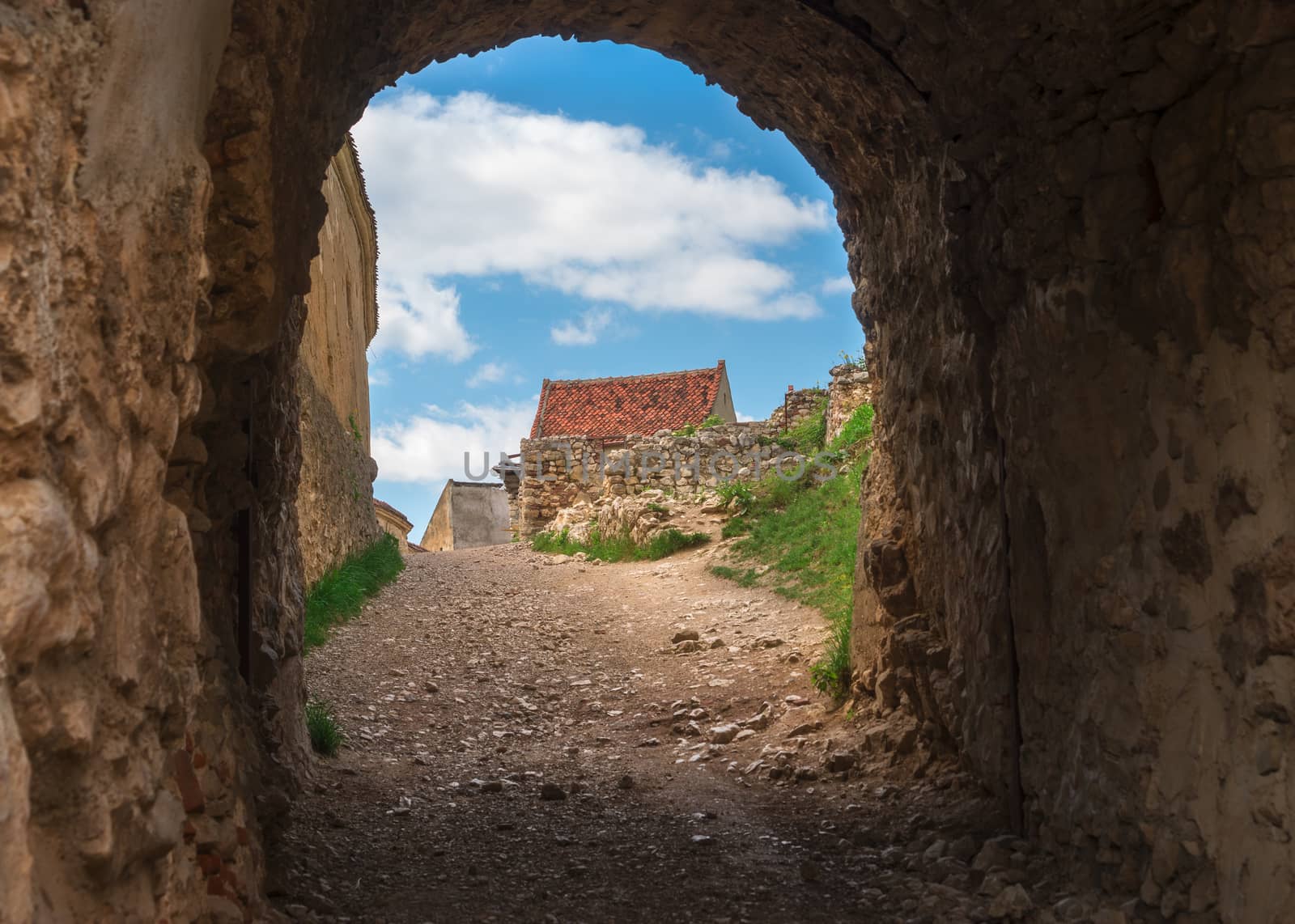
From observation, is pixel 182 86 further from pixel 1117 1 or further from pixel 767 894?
pixel 767 894

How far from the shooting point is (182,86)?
9.45 feet

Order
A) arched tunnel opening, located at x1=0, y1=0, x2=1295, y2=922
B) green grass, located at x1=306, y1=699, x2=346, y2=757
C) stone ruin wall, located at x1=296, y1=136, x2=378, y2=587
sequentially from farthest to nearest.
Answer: stone ruin wall, located at x1=296, y1=136, x2=378, y2=587, green grass, located at x1=306, y1=699, x2=346, y2=757, arched tunnel opening, located at x1=0, y1=0, x2=1295, y2=922

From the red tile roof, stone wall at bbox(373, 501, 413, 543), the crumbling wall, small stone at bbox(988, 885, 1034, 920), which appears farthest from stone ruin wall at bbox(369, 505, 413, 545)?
the crumbling wall

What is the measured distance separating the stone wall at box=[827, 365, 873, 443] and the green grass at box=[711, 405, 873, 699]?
531mm

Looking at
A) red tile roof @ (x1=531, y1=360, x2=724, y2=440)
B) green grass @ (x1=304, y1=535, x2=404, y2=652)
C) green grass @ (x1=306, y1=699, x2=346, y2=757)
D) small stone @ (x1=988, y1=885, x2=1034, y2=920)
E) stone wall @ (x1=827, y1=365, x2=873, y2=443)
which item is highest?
red tile roof @ (x1=531, y1=360, x2=724, y2=440)

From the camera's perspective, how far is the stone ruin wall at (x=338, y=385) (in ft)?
38.4

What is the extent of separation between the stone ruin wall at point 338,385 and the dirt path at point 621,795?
1.79 meters

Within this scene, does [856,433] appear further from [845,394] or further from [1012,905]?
[1012,905]

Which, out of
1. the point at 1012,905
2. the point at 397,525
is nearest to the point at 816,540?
the point at 1012,905

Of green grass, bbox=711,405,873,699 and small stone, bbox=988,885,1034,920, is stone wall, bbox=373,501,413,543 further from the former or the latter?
small stone, bbox=988,885,1034,920

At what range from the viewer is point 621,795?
5953 millimetres

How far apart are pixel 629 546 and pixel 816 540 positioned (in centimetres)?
379

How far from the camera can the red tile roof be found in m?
25.6

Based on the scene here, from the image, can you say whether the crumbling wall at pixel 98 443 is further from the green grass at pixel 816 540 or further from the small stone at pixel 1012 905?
the green grass at pixel 816 540
